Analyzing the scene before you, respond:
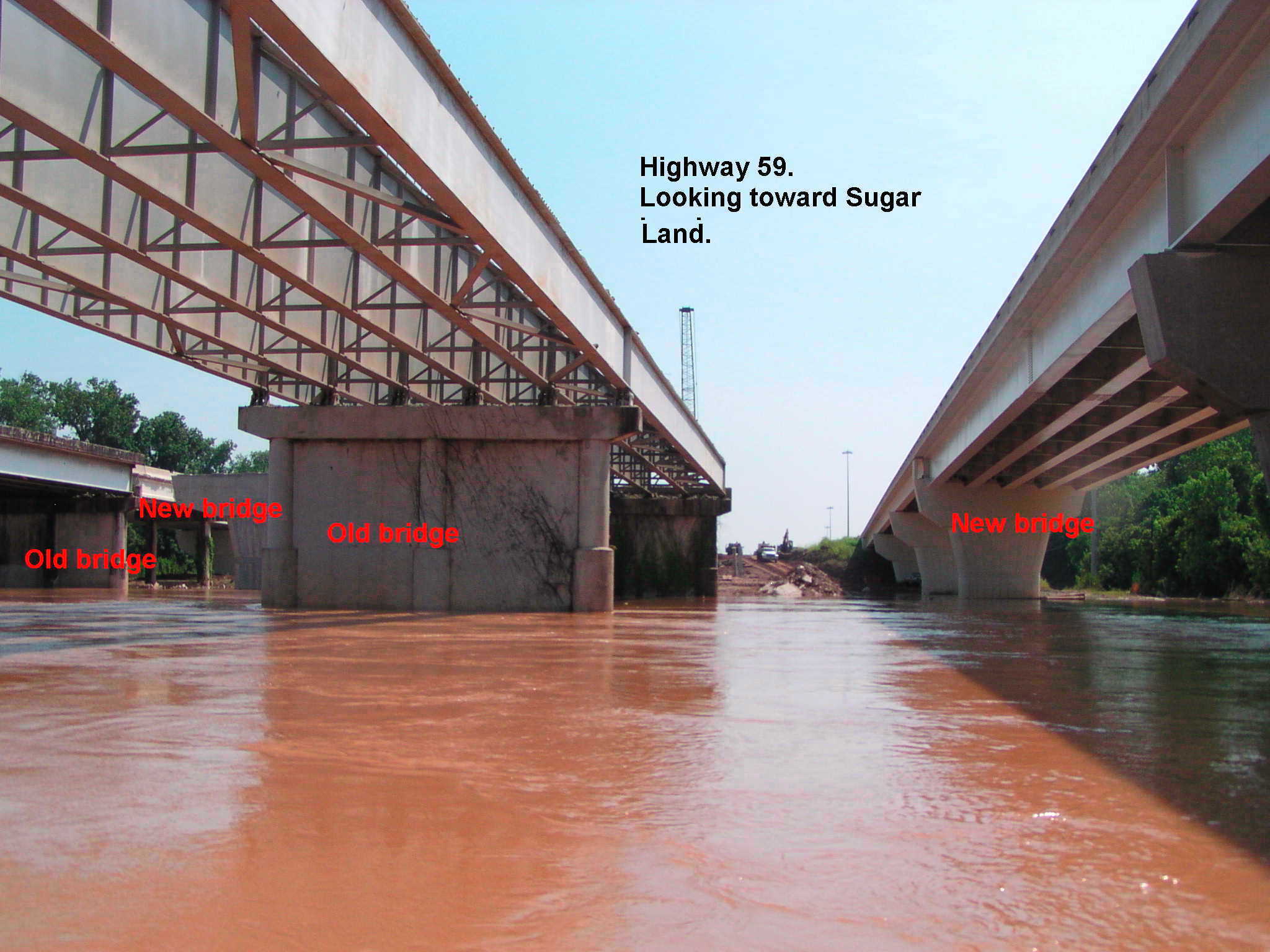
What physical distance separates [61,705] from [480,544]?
19.6 metres

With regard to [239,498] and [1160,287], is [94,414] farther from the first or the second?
[1160,287]

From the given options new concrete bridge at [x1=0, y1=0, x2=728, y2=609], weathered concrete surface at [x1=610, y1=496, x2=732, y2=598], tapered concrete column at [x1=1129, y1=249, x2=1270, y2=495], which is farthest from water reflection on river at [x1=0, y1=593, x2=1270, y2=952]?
weathered concrete surface at [x1=610, y1=496, x2=732, y2=598]

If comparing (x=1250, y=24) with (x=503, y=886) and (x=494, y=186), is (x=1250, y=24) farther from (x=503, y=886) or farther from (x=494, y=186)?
(x=503, y=886)

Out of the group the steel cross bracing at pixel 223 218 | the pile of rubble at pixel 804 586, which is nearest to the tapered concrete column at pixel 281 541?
the steel cross bracing at pixel 223 218

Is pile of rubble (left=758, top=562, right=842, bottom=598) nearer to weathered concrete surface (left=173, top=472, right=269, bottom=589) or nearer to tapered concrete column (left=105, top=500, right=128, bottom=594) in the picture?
weathered concrete surface (left=173, top=472, right=269, bottom=589)

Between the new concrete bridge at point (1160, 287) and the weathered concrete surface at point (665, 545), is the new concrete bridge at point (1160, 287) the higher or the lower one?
the higher one

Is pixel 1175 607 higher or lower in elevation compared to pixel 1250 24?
lower

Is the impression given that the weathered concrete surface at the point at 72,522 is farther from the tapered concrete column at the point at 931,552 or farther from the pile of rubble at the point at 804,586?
the tapered concrete column at the point at 931,552

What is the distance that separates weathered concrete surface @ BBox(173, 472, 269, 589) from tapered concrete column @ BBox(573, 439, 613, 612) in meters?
44.5

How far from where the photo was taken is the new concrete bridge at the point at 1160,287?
12.3m

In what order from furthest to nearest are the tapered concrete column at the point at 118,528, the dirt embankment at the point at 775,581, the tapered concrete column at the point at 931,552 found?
the tapered concrete column at the point at 118,528 → the dirt embankment at the point at 775,581 → the tapered concrete column at the point at 931,552

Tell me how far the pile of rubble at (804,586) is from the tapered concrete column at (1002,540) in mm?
11501

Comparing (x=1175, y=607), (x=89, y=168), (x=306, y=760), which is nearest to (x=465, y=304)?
(x=89, y=168)

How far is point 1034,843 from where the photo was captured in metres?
4.53
